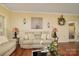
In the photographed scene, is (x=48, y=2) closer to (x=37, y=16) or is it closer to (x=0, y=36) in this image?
(x=37, y=16)

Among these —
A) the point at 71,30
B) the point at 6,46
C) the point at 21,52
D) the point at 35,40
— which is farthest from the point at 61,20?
the point at 6,46

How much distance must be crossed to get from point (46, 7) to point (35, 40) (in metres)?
0.53

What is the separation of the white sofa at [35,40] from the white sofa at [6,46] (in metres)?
0.13

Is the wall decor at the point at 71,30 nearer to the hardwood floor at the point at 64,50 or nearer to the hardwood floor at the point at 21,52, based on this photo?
the hardwood floor at the point at 64,50

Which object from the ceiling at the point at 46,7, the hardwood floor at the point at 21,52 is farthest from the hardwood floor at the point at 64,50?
the ceiling at the point at 46,7

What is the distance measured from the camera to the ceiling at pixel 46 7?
313 centimetres

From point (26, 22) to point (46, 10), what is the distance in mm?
356

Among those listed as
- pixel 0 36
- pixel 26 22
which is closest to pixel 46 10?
pixel 26 22

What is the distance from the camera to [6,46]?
308 cm

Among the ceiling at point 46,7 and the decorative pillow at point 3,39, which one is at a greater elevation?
the ceiling at point 46,7

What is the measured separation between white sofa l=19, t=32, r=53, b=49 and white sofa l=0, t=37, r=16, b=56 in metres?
0.13

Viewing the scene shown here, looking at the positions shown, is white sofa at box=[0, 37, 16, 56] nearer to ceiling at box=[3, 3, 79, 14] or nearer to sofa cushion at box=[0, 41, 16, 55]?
sofa cushion at box=[0, 41, 16, 55]

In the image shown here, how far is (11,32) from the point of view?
3160 millimetres

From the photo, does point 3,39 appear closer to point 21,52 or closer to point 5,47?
point 5,47
